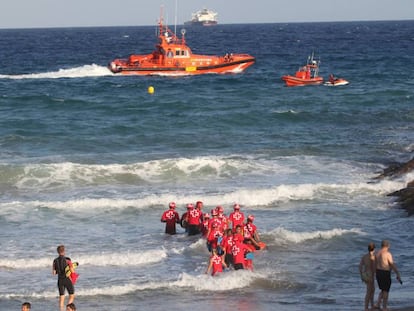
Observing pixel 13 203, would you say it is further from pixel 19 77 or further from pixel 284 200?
pixel 19 77

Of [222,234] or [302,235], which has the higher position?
[222,234]

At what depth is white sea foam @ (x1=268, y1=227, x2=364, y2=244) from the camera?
21.6 meters

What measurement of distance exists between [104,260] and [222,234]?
2.80m

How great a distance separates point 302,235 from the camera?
2184 cm

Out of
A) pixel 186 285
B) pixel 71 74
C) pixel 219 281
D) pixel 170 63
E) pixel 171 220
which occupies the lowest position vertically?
pixel 186 285

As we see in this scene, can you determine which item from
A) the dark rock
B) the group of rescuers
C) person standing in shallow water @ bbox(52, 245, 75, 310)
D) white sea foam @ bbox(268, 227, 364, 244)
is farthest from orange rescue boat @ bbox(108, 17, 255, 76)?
person standing in shallow water @ bbox(52, 245, 75, 310)

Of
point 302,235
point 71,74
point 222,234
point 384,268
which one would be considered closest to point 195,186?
point 302,235

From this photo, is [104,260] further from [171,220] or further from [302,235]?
[302,235]

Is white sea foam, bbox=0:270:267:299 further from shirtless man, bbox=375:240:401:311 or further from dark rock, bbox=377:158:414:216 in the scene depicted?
dark rock, bbox=377:158:414:216

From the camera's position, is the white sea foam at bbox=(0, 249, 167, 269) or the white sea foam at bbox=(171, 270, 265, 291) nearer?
the white sea foam at bbox=(171, 270, 265, 291)

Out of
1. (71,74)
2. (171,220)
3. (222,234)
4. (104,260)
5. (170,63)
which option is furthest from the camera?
(71,74)

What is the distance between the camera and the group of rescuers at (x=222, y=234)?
1867 cm

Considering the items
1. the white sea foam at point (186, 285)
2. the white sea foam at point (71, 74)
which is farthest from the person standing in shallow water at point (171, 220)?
the white sea foam at point (71, 74)

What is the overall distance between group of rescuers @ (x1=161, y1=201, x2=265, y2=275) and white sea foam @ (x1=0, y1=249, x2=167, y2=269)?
135cm
